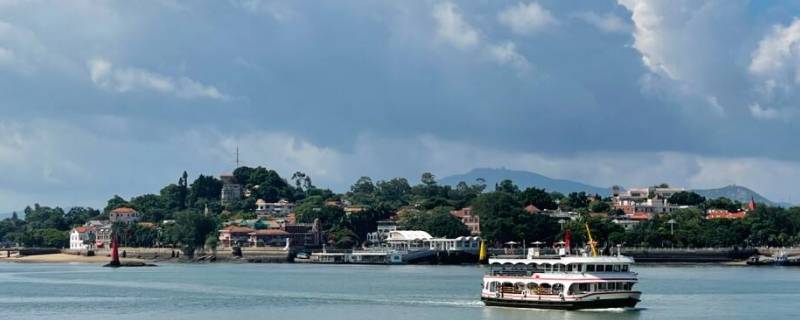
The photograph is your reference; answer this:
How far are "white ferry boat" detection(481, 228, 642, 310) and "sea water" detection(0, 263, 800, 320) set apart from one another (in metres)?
0.60

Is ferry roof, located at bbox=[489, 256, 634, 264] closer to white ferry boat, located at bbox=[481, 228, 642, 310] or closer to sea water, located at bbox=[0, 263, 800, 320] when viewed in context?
white ferry boat, located at bbox=[481, 228, 642, 310]

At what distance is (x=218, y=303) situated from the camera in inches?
3312

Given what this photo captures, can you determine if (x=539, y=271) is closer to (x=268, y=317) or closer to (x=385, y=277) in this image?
(x=268, y=317)

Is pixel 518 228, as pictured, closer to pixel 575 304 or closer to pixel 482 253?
pixel 482 253

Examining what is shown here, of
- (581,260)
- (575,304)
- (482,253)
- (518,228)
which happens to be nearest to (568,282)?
(575,304)

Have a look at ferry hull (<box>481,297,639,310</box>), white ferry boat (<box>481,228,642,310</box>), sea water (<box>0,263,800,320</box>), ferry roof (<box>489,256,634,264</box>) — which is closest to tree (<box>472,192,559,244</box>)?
sea water (<box>0,263,800,320</box>)

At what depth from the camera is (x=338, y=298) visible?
8850 cm

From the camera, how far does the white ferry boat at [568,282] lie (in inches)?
2741

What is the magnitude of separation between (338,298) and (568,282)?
2337cm

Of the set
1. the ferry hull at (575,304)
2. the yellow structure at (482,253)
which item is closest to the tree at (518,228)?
the yellow structure at (482,253)

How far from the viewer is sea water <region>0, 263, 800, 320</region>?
73438 mm

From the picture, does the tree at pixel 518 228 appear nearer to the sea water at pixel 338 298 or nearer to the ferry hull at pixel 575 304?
the sea water at pixel 338 298

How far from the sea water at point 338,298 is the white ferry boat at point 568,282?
0.60 m

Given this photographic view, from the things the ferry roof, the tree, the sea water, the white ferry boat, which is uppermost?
the tree
